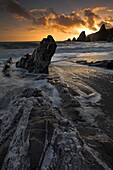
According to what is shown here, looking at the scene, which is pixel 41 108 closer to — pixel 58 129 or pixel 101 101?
pixel 58 129

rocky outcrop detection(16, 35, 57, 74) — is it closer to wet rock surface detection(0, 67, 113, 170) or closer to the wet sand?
the wet sand

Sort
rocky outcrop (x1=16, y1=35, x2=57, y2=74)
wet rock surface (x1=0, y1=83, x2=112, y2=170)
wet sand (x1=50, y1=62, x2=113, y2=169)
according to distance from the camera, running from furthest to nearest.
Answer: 1. rocky outcrop (x1=16, y1=35, x2=57, y2=74)
2. wet sand (x1=50, y1=62, x2=113, y2=169)
3. wet rock surface (x1=0, y1=83, x2=112, y2=170)

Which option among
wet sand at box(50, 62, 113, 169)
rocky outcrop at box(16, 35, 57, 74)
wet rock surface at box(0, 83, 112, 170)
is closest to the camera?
wet rock surface at box(0, 83, 112, 170)

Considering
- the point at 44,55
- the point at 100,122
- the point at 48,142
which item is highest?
the point at 48,142

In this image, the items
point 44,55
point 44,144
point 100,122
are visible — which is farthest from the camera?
point 44,55

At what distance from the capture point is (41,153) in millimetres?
2635

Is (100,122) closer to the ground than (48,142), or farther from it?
closer to the ground

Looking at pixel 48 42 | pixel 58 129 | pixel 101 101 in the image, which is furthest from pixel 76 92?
pixel 48 42

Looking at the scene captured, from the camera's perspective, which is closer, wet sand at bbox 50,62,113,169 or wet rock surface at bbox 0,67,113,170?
wet rock surface at bbox 0,67,113,170

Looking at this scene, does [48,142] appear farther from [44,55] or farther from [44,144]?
[44,55]

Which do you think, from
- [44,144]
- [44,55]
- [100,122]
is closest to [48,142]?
[44,144]

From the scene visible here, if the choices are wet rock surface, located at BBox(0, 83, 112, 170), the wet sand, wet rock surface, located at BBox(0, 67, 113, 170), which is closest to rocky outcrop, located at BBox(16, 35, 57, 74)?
the wet sand

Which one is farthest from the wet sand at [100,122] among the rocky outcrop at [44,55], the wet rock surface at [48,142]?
the rocky outcrop at [44,55]

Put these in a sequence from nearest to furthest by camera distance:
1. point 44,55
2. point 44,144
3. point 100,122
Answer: point 44,144 < point 100,122 < point 44,55
